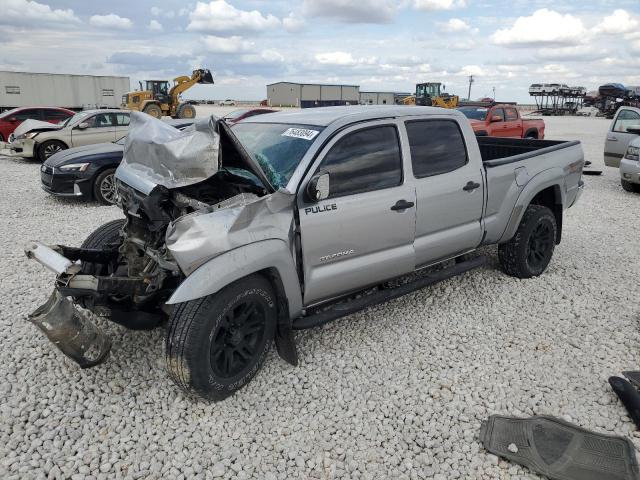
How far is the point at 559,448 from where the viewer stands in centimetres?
276

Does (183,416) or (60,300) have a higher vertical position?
(60,300)

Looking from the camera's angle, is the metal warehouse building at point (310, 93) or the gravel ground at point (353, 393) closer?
the gravel ground at point (353, 393)

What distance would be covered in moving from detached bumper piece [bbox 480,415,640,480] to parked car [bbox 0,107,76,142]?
16.3 meters

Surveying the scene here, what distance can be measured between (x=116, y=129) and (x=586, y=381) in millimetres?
11868

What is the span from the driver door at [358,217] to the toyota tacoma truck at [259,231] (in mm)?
10

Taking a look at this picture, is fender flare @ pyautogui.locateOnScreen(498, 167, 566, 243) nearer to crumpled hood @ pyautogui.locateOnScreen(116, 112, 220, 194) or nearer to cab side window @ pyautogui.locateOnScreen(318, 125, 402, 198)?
cab side window @ pyautogui.locateOnScreen(318, 125, 402, 198)

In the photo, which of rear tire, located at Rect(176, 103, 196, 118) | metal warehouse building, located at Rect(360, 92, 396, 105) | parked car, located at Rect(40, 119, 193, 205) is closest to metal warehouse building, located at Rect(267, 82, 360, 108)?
metal warehouse building, located at Rect(360, 92, 396, 105)

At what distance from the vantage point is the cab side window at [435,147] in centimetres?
393

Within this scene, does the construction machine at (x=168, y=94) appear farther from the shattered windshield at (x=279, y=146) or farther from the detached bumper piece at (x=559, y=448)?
the detached bumper piece at (x=559, y=448)

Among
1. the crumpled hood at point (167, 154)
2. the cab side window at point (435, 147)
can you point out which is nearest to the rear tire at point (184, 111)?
the crumpled hood at point (167, 154)

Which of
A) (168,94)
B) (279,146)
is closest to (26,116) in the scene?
(168,94)

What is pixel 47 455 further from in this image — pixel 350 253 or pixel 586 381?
pixel 586 381

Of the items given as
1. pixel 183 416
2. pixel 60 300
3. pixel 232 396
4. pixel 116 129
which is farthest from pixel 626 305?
pixel 116 129

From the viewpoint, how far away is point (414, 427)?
116 inches
